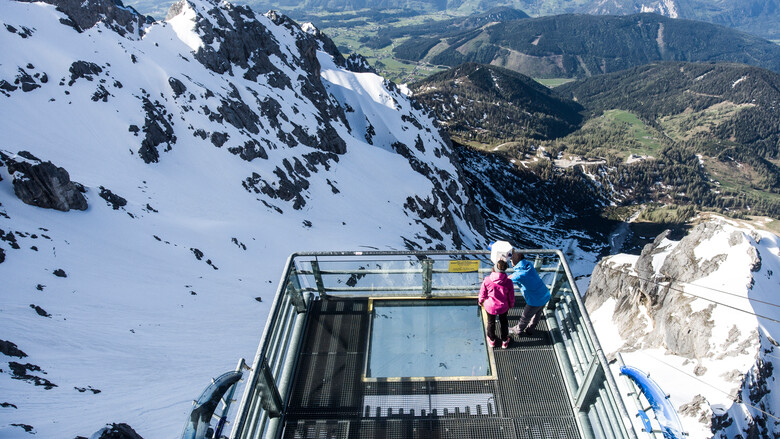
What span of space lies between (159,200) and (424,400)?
33.0m

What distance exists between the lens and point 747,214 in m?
181

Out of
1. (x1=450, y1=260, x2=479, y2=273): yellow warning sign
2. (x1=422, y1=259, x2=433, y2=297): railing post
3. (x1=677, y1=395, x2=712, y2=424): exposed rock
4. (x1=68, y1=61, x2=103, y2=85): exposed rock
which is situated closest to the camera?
(x1=450, y1=260, x2=479, y2=273): yellow warning sign

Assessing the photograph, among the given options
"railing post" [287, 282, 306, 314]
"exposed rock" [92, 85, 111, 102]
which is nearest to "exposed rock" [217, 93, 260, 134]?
"exposed rock" [92, 85, 111, 102]

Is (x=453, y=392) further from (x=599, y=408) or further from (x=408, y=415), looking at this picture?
(x=599, y=408)

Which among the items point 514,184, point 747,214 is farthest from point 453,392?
point 747,214

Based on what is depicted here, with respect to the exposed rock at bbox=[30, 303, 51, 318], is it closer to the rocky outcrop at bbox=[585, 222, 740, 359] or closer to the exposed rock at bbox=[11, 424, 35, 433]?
the exposed rock at bbox=[11, 424, 35, 433]

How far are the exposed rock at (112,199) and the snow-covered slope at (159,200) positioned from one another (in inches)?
10.0

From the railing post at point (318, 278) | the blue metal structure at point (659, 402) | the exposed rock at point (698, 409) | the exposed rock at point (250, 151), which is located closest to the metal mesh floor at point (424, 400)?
the railing post at point (318, 278)

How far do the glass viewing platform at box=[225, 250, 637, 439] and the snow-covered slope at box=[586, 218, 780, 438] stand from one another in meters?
21.9

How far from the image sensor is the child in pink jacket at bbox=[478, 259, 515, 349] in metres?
6.60

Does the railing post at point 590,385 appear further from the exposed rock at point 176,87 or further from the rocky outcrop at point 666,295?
the exposed rock at point 176,87

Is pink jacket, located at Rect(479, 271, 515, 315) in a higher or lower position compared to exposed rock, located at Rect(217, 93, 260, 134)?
lower

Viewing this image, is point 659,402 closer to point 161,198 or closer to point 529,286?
point 529,286

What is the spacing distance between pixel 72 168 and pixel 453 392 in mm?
35368
